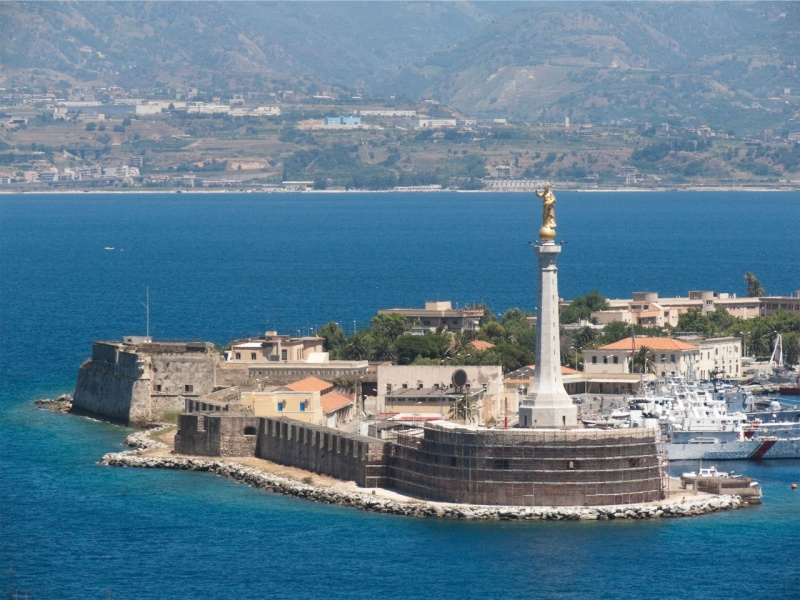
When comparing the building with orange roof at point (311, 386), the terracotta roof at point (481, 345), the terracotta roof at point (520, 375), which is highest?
the terracotta roof at point (481, 345)

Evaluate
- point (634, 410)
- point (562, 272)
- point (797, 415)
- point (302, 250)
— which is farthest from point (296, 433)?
point (302, 250)

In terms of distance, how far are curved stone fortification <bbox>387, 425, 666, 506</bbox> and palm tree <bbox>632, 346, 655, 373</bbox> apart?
26841mm

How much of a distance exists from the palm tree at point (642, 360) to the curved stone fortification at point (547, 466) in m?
26.8

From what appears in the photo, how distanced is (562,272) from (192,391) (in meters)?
87.6

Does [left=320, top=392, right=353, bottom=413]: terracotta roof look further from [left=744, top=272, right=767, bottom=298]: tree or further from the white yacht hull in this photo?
[left=744, top=272, right=767, bottom=298]: tree

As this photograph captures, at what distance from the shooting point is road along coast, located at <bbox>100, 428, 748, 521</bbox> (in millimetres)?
51625

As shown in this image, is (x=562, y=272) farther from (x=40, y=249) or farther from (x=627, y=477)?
(x=627, y=477)

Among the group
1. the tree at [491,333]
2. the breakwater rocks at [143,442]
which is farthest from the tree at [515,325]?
the breakwater rocks at [143,442]

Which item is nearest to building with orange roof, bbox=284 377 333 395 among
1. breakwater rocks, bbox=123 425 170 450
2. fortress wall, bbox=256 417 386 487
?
breakwater rocks, bbox=123 425 170 450

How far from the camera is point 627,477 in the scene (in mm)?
52531

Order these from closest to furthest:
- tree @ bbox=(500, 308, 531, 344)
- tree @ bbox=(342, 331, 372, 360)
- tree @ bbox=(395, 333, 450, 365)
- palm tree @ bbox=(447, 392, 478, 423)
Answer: palm tree @ bbox=(447, 392, 478, 423) → tree @ bbox=(342, 331, 372, 360) → tree @ bbox=(395, 333, 450, 365) → tree @ bbox=(500, 308, 531, 344)

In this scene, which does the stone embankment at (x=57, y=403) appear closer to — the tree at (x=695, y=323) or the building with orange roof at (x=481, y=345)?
the building with orange roof at (x=481, y=345)

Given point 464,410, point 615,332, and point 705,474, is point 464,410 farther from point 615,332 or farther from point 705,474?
point 615,332

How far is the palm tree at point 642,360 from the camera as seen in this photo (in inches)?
3147
